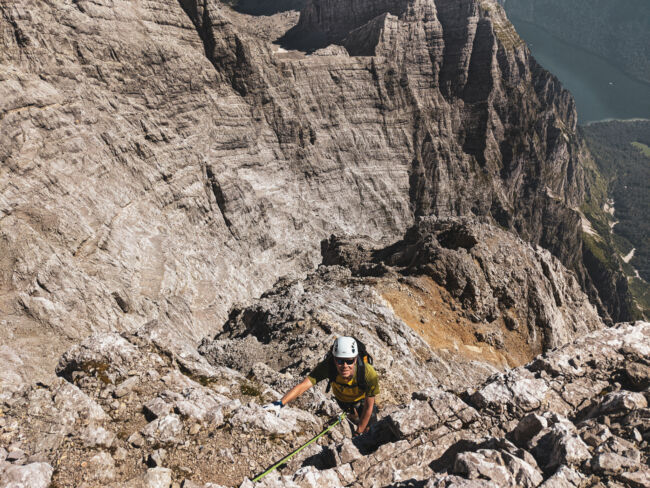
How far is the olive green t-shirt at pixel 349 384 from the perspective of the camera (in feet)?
32.4

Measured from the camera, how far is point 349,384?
10070 millimetres

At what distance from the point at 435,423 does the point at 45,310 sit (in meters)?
27.4

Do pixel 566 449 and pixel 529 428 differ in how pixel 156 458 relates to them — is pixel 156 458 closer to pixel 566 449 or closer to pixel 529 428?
pixel 529 428

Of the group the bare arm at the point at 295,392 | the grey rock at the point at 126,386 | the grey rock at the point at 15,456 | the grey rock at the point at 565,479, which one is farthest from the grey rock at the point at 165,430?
the grey rock at the point at 565,479

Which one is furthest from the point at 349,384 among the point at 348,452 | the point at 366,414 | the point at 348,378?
the point at 348,452

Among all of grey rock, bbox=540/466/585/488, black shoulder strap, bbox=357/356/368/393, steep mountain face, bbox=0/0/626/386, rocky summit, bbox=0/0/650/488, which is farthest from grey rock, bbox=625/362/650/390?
steep mountain face, bbox=0/0/626/386

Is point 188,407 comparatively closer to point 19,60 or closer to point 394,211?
point 19,60

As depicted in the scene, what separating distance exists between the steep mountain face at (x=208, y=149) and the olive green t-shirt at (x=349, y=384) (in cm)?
Result: 2079

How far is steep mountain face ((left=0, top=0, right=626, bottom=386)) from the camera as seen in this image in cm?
3397

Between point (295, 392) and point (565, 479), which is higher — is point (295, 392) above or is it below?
below

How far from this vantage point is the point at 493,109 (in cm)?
8931

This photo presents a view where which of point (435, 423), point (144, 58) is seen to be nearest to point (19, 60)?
point (144, 58)

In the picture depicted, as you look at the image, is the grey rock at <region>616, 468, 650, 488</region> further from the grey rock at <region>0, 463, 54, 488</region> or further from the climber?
the grey rock at <region>0, 463, 54, 488</region>

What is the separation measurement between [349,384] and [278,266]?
46.8m
